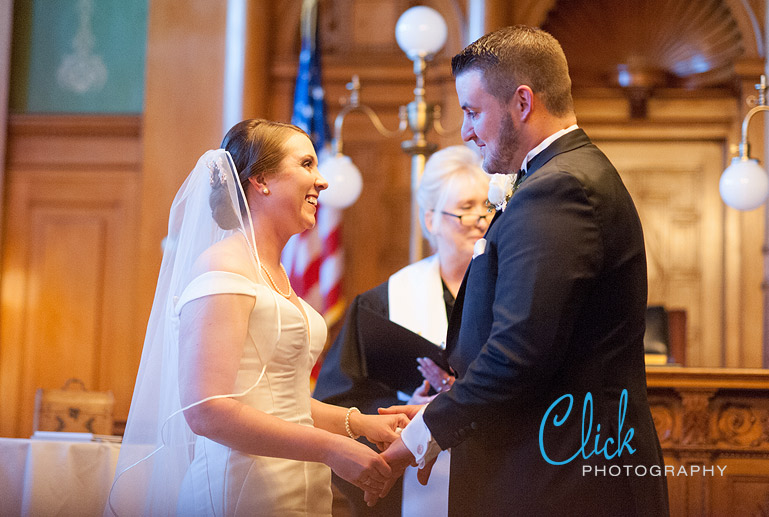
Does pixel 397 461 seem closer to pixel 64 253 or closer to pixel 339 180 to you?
pixel 339 180

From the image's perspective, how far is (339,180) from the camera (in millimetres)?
4824

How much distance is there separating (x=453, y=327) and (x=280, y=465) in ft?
2.02

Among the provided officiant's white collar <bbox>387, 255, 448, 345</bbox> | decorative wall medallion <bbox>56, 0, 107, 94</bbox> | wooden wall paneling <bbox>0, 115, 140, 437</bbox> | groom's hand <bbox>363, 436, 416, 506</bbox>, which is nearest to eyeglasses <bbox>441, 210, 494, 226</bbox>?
officiant's white collar <bbox>387, 255, 448, 345</bbox>

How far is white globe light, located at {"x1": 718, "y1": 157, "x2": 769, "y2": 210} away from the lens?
4160mm

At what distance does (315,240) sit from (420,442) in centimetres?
391

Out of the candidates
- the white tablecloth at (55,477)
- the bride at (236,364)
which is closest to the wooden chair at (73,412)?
the white tablecloth at (55,477)

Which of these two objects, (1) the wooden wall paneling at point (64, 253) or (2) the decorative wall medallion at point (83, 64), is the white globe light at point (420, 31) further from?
(2) the decorative wall medallion at point (83, 64)

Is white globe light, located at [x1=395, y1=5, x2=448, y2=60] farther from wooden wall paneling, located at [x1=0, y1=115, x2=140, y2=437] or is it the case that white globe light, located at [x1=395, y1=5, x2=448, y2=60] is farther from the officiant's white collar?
wooden wall paneling, located at [x1=0, y1=115, x2=140, y2=437]

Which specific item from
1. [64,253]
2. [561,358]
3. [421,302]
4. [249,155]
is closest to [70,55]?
[64,253]

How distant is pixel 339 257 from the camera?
19.7 feet

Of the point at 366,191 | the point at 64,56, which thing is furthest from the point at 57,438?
the point at 64,56

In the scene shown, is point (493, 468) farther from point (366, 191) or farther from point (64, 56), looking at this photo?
point (64, 56)

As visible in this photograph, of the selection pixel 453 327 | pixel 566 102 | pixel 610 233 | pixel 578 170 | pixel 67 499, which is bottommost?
pixel 67 499

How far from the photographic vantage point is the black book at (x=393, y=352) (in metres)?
3.15
